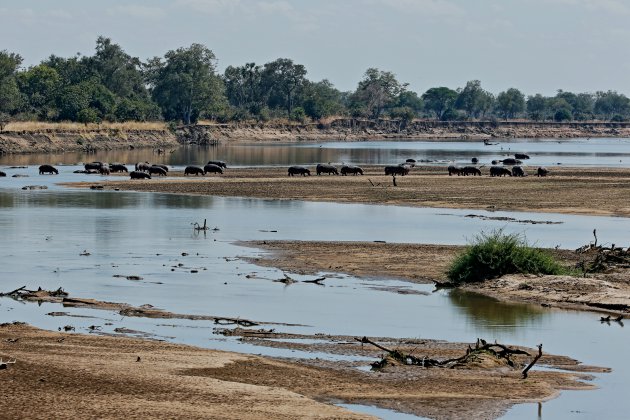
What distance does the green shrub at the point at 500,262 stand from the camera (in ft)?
85.7

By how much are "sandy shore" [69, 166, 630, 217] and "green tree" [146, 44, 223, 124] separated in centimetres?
8931

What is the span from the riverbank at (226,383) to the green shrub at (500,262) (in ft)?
26.7

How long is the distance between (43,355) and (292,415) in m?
4.44

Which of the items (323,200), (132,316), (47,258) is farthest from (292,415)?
(323,200)

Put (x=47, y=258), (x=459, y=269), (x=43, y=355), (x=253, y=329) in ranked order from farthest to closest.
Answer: (x=47, y=258)
(x=459, y=269)
(x=253, y=329)
(x=43, y=355)

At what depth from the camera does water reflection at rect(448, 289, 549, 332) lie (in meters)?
21.8

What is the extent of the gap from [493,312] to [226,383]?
9.47 meters

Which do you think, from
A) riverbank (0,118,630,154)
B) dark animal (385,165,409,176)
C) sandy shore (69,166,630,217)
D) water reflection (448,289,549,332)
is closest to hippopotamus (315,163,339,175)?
sandy shore (69,166,630,217)

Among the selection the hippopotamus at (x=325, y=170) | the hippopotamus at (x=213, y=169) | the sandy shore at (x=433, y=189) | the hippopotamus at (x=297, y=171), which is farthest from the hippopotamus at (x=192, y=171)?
the hippopotamus at (x=325, y=170)

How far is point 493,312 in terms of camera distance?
75.8ft

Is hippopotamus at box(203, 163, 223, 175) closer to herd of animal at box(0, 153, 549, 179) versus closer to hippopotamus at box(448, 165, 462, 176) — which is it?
herd of animal at box(0, 153, 549, 179)

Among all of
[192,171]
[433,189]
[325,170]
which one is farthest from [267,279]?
[192,171]

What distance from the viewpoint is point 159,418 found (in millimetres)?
12852

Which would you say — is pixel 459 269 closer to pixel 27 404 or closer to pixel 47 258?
pixel 47 258
